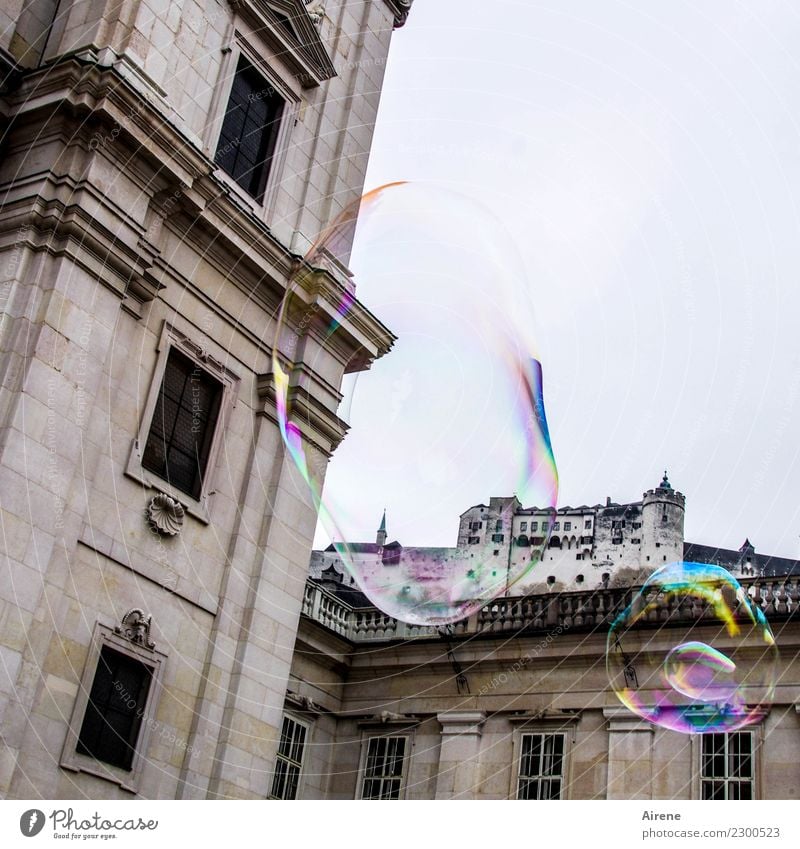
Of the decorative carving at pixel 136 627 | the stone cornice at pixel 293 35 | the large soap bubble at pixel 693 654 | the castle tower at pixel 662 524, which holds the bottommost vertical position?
the decorative carving at pixel 136 627

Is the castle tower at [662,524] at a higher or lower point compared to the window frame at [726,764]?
higher

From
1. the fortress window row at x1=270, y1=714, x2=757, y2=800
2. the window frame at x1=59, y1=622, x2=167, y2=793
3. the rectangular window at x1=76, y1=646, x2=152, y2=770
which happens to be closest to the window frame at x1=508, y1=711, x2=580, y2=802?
the fortress window row at x1=270, y1=714, x2=757, y2=800

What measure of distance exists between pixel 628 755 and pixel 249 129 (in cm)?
1448

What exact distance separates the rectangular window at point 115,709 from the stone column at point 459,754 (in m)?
11.8

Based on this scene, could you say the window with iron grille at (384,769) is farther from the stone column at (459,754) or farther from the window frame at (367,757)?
the stone column at (459,754)

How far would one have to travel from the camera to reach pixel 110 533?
16.9 m

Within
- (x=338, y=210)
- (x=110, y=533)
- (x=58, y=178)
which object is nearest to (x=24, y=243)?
(x=58, y=178)

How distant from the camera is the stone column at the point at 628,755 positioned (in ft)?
82.7

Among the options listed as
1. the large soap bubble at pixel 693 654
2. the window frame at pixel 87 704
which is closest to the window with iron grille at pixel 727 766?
the large soap bubble at pixel 693 654

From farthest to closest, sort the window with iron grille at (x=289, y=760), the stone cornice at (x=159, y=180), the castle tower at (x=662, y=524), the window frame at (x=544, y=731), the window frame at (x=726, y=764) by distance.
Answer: the castle tower at (x=662, y=524), the window with iron grille at (x=289, y=760), the window frame at (x=544, y=731), the window frame at (x=726, y=764), the stone cornice at (x=159, y=180)

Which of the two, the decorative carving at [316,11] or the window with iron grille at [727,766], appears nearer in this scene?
the decorative carving at [316,11]

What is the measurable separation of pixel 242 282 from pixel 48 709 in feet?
25.0

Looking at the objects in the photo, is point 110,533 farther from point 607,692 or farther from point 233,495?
point 607,692

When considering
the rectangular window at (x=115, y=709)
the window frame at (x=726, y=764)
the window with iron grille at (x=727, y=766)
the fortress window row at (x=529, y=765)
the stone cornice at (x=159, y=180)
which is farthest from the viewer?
the fortress window row at (x=529, y=765)
